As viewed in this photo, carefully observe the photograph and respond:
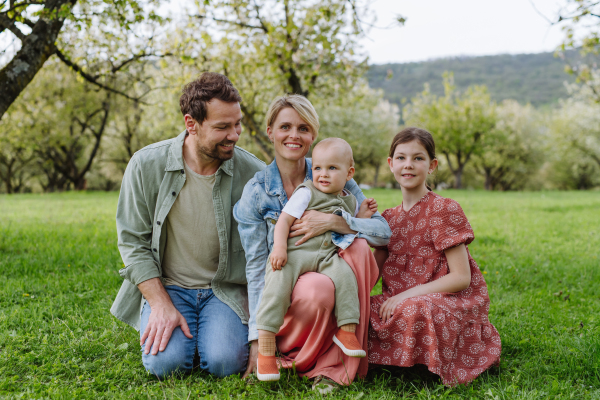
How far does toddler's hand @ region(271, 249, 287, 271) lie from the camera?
2885mm

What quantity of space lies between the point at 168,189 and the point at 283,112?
3.68 ft

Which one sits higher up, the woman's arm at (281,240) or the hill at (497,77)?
the hill at (497,77)

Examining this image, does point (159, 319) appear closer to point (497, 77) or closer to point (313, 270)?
point (313, 270)

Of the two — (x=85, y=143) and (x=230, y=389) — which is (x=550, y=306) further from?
(x=85, y=143)

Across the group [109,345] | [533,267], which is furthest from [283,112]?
[533,267]

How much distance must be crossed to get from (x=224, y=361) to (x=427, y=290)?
4.97 ft

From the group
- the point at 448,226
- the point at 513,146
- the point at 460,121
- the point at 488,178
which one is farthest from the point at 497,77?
the point at 448,226

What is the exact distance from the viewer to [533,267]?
6.17 meters

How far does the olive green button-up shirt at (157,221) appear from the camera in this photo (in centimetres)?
346

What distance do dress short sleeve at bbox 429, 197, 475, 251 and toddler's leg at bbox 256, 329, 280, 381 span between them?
1284 millimetres

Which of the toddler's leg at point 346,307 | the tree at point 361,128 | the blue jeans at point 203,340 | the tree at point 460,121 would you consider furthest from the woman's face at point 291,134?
the tree at point 460,121

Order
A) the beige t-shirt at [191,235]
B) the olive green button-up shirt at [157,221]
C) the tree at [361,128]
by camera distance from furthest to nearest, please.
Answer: the tree at [361,128]
the beige t-shirt at [191,235]
the olive green button-up shirt at [157,221]

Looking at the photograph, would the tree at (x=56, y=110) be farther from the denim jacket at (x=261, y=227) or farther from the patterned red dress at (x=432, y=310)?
the patterned red dress at (x=432, y=310)

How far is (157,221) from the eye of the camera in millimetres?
3479
